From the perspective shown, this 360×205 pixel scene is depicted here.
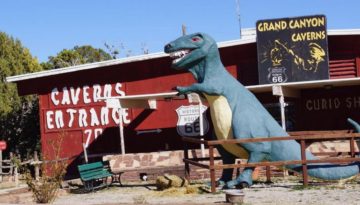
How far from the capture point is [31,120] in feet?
83.5

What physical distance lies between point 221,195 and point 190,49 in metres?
2.92

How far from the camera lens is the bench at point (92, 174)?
1231 cm

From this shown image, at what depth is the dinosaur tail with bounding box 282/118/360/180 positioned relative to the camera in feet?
34.4

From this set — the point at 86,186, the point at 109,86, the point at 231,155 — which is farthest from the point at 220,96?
the point at 109,86

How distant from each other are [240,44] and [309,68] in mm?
2201

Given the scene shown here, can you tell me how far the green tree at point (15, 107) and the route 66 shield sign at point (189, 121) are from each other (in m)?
9.64

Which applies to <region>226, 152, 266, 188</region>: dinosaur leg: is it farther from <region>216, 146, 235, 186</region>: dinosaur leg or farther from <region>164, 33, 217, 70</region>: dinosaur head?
<region>164, 33, 217, 70</region>: dinosaur head

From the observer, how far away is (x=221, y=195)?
9.88 metres

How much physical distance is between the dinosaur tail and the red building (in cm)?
512

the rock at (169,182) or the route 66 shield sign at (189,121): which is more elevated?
the route 66 shield sign at (189,121)

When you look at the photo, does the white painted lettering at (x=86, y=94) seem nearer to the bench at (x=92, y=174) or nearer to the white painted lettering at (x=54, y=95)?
the white painted lettering at (x=54, y=95)

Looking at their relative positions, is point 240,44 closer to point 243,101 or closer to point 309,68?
point 309,68

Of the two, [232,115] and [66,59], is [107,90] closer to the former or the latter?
[232,115]

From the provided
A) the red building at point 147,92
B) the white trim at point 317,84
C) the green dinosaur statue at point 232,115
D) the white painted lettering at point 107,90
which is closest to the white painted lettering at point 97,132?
the red building at point 147,92
